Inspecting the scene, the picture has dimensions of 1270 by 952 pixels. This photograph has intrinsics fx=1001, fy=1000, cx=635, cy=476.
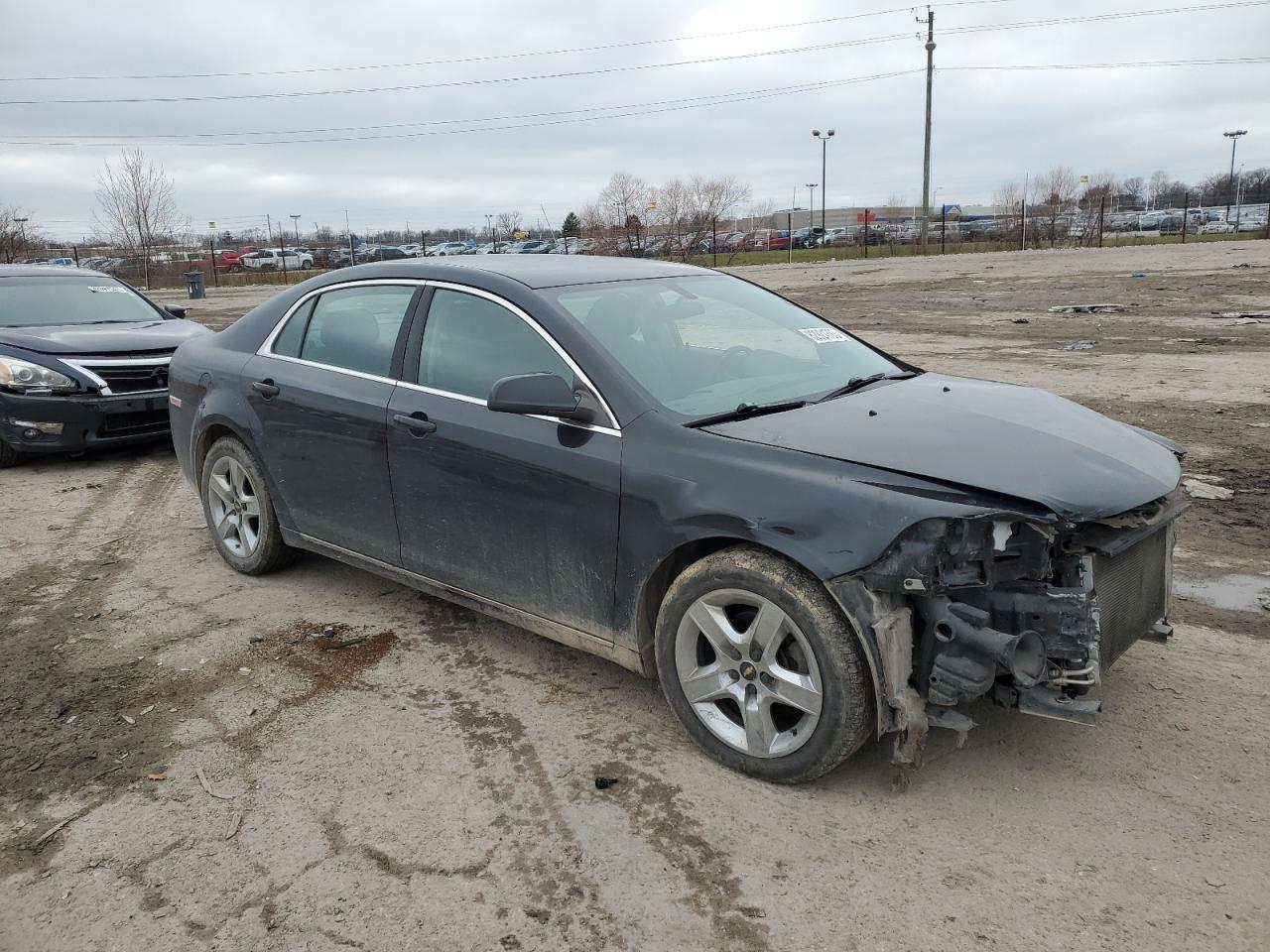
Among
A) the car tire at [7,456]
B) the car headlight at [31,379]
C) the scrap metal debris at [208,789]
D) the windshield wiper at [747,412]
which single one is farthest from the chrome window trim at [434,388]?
the car tire at [7,456]

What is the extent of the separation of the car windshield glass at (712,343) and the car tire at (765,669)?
0.70 meters

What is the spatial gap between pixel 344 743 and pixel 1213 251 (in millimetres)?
31973

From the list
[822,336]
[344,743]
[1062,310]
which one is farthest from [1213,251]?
[344,743]

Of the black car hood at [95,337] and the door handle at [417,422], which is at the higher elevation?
the black car hood at [95,337]

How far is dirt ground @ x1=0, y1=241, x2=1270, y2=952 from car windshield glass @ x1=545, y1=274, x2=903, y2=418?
126 centimetres

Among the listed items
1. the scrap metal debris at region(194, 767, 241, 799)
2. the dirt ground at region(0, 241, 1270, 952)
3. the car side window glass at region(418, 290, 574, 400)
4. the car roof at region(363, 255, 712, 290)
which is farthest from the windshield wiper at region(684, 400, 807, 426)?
the scrap metal debris at region(194, 767, 241, 799)

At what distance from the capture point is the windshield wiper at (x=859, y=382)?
400cm

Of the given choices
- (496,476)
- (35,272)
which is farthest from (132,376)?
(496,476)

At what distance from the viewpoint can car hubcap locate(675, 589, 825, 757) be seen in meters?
3.17

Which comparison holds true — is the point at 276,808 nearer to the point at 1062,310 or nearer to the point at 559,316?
the point at 559,316

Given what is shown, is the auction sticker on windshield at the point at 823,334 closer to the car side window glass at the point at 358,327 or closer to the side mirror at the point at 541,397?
the side mirror at the point at 541,397

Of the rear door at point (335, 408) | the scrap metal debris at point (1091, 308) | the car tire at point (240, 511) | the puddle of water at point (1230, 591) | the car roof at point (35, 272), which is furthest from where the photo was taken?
the scrap metal debris at point (1091, 308)

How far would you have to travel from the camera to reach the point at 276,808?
3242mm

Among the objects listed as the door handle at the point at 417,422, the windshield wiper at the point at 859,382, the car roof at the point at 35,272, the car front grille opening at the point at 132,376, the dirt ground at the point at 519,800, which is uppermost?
the car roof at the point at 35,272
